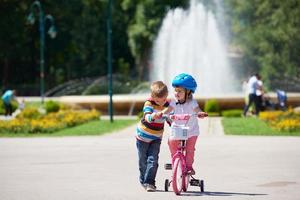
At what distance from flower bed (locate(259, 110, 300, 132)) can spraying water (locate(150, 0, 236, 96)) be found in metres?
16.8

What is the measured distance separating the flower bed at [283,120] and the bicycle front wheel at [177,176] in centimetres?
1334

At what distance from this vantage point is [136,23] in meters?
78.9

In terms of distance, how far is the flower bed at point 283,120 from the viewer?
2362cm

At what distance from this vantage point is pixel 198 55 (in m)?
47.9

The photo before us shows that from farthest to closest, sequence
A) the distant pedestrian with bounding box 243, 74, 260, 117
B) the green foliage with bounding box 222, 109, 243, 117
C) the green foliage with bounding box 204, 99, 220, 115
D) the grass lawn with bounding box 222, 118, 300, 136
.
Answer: the green foliage with bounding box 204, 99, 220, 115 → the green foliage with bounding box 222, 109, 243, 117 → the distant pedestrian with bounding box 243, 74, 260, 117 → the grass lawn with bounding box 222, 118, 300, 136

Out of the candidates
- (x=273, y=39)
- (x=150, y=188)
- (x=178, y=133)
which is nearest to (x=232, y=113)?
(x=150, y=188)

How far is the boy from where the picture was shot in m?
10.8

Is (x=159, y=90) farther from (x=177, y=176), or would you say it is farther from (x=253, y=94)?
(x=253, y=94)

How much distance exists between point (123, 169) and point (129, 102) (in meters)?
22.9

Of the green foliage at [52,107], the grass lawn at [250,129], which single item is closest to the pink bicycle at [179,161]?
the grass lawn at [250,129]

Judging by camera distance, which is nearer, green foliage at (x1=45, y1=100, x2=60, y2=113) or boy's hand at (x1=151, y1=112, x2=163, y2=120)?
boy's hand at (x1=151, y1=112, x2=163, y2=120)

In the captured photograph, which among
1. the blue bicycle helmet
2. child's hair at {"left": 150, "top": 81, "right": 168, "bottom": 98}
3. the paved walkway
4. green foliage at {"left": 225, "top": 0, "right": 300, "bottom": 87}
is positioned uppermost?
the blue bicycle helmet

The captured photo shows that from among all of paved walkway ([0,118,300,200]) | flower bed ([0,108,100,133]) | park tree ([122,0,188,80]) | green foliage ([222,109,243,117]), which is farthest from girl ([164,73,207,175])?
park tree ([122,0,188,80])

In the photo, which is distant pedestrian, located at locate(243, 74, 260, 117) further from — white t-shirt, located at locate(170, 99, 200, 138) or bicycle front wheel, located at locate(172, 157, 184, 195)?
bicycle front wheel, located at locate(172, 157, 184, 195)
